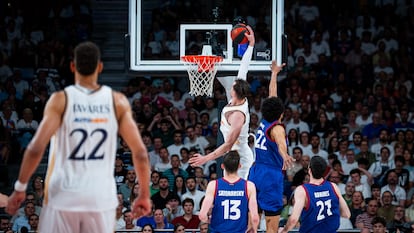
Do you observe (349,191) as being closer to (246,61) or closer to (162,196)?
(162,196)

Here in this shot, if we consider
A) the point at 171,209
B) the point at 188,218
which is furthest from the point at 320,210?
the point at 171,209

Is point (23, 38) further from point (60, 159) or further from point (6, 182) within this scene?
point (60, 159)

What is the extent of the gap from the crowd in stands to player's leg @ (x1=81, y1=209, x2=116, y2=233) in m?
6.16

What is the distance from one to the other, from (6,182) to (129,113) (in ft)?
29.9

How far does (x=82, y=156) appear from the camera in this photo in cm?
660

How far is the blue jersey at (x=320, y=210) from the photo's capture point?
30.7 feet

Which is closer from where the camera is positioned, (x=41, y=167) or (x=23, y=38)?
(x=41, y=167)

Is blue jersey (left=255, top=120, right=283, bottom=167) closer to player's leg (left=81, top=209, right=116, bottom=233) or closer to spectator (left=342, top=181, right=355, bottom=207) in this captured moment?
player's leg (left=81, top=209, right=116, bottom=233)

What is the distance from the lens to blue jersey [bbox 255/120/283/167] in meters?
9.91

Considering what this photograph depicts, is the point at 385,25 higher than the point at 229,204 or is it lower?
higher

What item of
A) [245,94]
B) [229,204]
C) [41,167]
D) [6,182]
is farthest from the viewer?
[41,167]

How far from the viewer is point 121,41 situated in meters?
19.1

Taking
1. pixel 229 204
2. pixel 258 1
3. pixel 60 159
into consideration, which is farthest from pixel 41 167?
pixel 60 159

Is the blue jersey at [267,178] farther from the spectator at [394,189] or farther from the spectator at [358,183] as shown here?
the spectator at [394,189]
